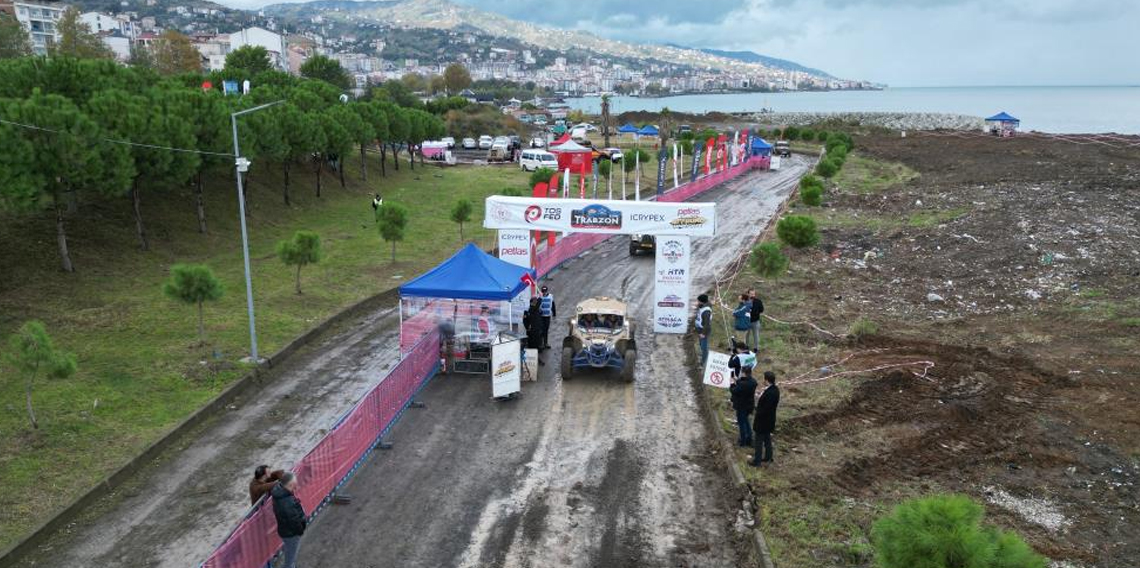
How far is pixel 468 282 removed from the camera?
19.2 metres

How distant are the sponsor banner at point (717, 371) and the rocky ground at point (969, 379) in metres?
1.41

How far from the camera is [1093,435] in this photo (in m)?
14.5

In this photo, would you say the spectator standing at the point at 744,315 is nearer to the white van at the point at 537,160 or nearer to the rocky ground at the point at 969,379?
the rocky ground at the point at 969,379

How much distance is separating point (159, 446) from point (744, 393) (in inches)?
442

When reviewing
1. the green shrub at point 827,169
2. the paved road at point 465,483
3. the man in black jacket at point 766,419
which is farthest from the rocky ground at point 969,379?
the green shrub at point 827,169

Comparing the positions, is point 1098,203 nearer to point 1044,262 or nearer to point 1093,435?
point 1044,262

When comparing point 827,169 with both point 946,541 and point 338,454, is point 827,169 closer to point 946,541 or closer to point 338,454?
point 338,454

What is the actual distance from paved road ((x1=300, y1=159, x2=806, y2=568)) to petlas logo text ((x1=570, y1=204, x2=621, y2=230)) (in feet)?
14.5

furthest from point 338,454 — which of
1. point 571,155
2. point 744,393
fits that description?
point 571,155

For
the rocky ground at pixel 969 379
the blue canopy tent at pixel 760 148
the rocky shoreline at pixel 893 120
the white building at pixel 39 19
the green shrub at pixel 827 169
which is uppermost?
the white building at pixel 39 19

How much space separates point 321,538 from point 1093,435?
14.0 metres

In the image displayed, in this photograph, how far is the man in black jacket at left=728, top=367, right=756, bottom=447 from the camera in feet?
46.4

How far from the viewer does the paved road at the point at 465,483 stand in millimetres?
11438

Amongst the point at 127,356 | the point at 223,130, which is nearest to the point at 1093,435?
the point at 127,356
